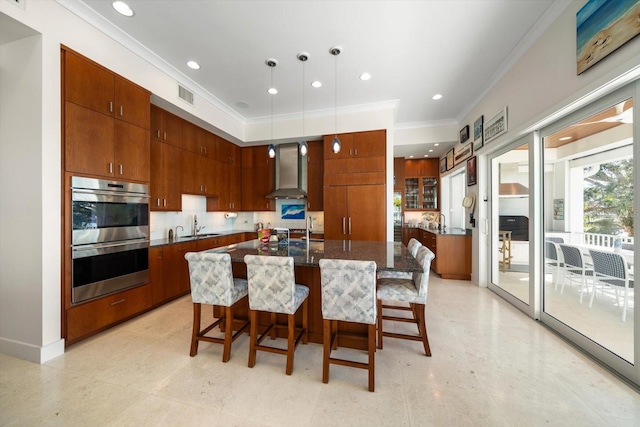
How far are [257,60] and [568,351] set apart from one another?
4560 mm

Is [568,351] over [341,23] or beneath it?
beneath

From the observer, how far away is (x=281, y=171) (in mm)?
5121

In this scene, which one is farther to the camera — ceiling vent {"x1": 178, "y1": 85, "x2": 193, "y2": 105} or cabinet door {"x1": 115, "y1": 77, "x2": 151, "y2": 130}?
ceiling vent {"x1": 178, "y1": 85, "x2": 193, "y2": 105}

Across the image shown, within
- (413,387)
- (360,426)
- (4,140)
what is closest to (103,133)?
(4,140)

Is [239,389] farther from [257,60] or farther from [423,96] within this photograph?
[423,96]

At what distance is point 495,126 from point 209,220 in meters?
5.30

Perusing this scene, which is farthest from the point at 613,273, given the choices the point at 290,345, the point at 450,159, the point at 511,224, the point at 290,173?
the point at 290,173

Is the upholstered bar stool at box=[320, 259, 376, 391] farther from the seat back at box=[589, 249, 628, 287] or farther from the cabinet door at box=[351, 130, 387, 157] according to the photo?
the cabinet door at box=[351, 130, 387, 157]

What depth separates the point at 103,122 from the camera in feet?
8.13

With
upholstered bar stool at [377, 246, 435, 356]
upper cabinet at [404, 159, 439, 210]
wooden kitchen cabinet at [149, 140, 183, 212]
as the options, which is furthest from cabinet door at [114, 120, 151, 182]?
upper cabinet at [404, 159, 439, 210]

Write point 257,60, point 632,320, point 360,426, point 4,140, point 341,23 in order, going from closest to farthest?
point 360,426
point 632,320
point 4,140
point 341,23
point 257,60

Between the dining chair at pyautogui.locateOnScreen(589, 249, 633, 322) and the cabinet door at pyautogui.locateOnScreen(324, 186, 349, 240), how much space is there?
3.08 meters

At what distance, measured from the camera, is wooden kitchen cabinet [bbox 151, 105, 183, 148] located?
135 inches

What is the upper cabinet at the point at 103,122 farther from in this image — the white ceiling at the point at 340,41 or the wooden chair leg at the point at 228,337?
the wooden chair leg at the point at 228,337
